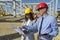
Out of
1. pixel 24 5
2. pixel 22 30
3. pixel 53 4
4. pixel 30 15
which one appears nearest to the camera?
pixel 22 30

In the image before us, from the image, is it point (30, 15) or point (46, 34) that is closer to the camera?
point (46, 34)

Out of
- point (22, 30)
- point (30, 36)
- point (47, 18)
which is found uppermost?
point (47, 18)

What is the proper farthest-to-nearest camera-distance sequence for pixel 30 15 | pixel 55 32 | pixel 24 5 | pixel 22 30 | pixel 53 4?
pixel 24 5 < pixel 53 4 < pixel 30 15 < pixel 22 30 < pixel 55 32

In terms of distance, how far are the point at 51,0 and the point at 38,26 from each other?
1879 centimetres

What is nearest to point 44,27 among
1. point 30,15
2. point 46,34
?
point 46,34

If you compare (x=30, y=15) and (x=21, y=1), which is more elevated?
(x=30, y=15)

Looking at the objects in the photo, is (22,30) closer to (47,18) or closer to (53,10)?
(47,18)

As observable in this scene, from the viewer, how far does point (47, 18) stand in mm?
4078

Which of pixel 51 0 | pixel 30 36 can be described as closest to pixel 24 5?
pixel 51 0

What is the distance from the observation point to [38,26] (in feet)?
13.7

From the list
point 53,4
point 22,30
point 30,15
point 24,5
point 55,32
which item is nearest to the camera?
point 55,32

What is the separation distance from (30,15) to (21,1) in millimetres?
18111

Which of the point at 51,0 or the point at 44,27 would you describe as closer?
the point at 44,27

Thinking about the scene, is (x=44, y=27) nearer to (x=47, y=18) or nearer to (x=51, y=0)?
(x=47, y=18)
